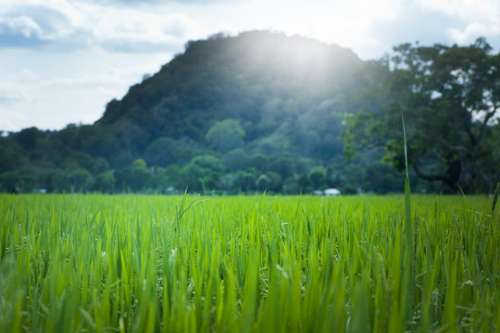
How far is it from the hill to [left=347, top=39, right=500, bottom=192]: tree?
865 inches

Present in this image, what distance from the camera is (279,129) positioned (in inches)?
3573

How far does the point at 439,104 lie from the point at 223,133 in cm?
6231

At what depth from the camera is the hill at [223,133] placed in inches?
2157

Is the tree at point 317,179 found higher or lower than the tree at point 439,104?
lower

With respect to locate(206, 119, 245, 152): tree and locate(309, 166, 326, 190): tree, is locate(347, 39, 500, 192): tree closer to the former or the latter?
locate(309, 166, 326, 190): tree

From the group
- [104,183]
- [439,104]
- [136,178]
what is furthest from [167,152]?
[439,104]

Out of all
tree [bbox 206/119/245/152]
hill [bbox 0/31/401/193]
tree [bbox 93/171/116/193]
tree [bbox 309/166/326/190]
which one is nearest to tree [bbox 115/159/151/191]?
hill [bbox 0/31/401/193]

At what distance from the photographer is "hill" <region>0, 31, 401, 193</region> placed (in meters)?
54.8

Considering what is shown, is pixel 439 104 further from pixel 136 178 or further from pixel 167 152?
pixel 167 152

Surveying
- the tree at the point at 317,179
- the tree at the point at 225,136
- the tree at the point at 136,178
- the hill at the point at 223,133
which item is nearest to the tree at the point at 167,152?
the hill at the point at 223,133

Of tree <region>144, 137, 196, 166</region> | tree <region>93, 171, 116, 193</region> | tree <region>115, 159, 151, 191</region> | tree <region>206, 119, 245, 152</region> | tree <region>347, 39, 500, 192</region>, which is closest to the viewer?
tree <region>347, 39, 500, 192</region>

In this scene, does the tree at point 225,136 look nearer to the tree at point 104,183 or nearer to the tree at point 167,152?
the tree at point 167,152

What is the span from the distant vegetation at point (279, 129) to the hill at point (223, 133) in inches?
10.2

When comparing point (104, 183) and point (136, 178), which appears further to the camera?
point (136, 178)
